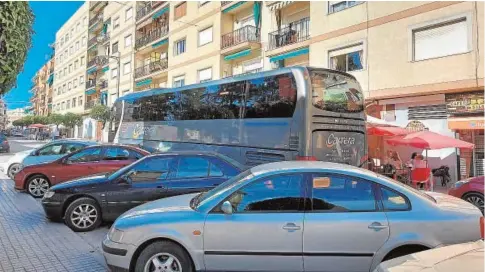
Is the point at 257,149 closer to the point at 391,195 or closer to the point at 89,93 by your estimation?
the point at 391,195

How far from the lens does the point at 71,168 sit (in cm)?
968

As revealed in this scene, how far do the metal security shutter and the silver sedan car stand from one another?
36.7ft

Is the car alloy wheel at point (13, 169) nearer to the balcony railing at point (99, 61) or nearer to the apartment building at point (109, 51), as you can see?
the apartment building at point (109, 51)

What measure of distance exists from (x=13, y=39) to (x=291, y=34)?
18028mm

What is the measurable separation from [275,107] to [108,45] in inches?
1560

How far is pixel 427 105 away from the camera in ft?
48.0

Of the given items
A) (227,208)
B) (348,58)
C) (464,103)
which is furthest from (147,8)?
(227,208)

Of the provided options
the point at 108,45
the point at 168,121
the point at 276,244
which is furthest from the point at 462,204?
the point at 108,45

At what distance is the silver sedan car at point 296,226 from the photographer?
3.89 m

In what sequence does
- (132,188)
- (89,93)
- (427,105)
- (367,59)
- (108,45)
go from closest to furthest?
(132,188)
(427,105)
(367,59)
(108,45)
(89,93)

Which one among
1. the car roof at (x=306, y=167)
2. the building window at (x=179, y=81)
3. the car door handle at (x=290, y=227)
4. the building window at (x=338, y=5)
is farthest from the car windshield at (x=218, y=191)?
the building window at (x=179, y=81)

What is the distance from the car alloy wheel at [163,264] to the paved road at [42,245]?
1119 millimetres

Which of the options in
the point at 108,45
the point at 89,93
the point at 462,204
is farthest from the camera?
the point at 89,93

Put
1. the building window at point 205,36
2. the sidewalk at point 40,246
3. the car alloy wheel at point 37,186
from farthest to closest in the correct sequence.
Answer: the building window at point 205,36, the car alloy wheel at point 37,186, the sidewalk at point 40,246
